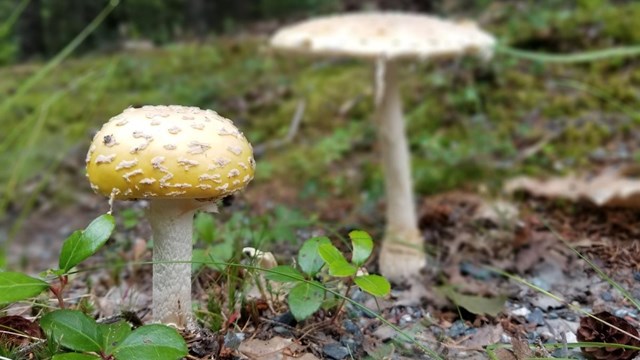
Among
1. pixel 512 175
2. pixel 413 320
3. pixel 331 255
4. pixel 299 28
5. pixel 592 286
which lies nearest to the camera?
pixel 331 255

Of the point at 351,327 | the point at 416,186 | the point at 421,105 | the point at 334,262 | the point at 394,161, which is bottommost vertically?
the point at 416,186

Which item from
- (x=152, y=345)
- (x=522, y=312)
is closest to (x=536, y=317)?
(x=522, y=312)

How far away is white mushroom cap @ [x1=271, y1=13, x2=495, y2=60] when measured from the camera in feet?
9.16

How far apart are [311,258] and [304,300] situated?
0.43 feet

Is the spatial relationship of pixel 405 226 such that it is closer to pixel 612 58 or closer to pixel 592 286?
pixel 592 286

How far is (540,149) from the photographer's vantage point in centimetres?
445

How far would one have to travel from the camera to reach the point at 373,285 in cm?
149

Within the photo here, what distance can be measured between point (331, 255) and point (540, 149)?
3.40 m

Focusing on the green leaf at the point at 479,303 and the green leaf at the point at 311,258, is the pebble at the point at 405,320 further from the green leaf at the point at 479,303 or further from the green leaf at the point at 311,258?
the green leaf at the point at 311,258

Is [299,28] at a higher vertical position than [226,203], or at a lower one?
higher

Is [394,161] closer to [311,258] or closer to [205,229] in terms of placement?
[205,229]

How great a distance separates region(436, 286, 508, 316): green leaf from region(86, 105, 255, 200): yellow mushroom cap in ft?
3.05

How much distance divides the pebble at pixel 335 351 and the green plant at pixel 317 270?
0.11 meters

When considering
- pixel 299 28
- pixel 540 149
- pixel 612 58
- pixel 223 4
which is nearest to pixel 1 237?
pixel 299 28
